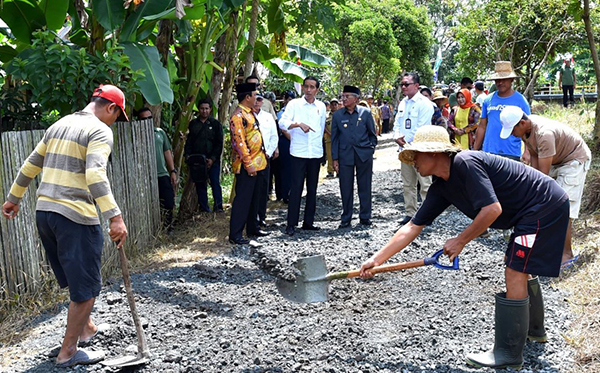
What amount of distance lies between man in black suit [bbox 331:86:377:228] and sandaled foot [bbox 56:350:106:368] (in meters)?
5.01

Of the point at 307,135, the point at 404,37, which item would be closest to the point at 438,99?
the point at 307,135

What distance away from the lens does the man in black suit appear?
887cm

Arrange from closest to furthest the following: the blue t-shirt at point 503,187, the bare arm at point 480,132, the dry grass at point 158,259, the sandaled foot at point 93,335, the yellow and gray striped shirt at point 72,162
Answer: the blue t-shirt at point 503,187, the yellow and gray striped shirt at point 72,162, the sandaled foot at point 93,335, the dry grass at point 158,259, the bare arm at point 480,132

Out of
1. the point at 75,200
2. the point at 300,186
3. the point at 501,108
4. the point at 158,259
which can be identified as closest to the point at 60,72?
the point at 158,259

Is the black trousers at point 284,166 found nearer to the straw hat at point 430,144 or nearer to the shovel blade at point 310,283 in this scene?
the shovel blade at point 310,283

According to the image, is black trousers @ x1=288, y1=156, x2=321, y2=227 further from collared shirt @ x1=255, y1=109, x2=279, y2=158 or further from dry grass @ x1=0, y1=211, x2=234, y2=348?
dry grass @ x1=0, y1=211, x2=234, y2=348

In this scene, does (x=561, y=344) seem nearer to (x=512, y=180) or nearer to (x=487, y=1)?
(x=512, y=180)

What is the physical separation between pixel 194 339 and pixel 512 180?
2.61 meters

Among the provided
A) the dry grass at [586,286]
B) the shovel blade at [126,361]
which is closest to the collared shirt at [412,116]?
the dry grass at [586,286]

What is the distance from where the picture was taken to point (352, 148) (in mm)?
8883

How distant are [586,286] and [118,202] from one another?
474cm

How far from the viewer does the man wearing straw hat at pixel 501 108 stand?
7.07 metres

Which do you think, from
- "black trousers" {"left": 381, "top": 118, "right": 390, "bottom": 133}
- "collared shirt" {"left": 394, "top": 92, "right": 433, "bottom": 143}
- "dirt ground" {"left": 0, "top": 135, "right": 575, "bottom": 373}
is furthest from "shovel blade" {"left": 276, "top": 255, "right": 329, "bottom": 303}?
"black trousers" {"left": 381, "top": 118, "right": 390, "bottom": 133}

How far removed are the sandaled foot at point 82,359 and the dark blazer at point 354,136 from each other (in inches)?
Result: 204
